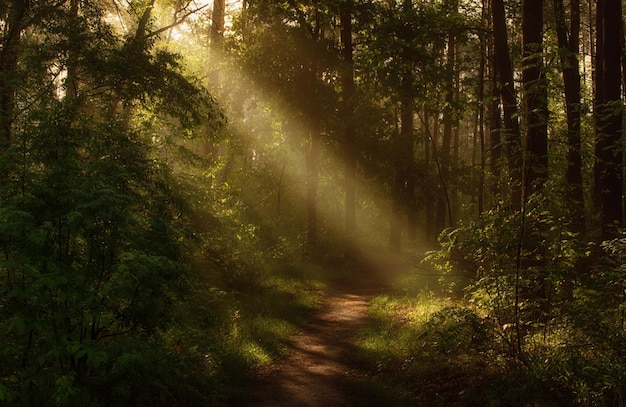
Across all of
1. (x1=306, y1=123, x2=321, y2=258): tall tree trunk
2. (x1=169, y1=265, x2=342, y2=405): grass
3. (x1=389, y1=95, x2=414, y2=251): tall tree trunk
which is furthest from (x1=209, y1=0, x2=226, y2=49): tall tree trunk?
(x1=169, y1=265, x2=342, y2=405): grass

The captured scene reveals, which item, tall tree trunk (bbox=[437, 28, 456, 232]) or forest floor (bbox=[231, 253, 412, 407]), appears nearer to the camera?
forest floor (bbox=[231, 253, 412, 407])

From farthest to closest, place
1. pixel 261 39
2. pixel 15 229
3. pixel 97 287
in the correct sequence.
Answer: pixel 261 39, pixel 97 287, pixel 15 229

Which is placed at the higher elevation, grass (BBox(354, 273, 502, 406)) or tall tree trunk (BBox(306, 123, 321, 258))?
tall tree trunk (BBox(306, 123, 321, 258))

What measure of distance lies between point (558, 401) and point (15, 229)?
6.21 meters

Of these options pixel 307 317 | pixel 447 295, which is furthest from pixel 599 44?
pixel 307 317

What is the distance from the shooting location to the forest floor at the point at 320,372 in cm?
782

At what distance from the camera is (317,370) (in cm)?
933

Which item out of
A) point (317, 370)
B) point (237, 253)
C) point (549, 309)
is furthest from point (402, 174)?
point (549, 309)

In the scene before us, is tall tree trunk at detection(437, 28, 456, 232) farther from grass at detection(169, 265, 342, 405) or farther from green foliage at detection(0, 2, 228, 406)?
green foliage at detection(0, 2, 228, 406)

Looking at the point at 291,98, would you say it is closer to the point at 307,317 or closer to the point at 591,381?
the point at 307,317

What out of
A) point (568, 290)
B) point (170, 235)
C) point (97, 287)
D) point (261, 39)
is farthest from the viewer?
point (261, 39)

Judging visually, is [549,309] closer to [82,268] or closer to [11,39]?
[82,268]

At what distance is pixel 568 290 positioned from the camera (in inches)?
317

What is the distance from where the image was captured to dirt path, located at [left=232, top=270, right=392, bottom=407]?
25.9 feet
